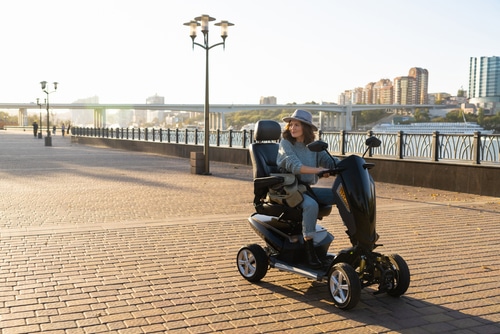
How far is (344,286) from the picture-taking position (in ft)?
14.7

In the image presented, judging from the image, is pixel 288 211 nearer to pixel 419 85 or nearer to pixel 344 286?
pixel 344 286

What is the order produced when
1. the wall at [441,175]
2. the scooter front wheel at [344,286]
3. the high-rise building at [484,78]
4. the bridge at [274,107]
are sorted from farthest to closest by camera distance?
the high-rise building at [484,78] < the bridge at [274,107] < the wall at [441,175] < the scooter front wheel at [344,286]

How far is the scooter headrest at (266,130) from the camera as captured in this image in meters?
5.54

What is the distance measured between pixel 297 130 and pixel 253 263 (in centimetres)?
132

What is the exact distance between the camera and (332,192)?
15.9 feet

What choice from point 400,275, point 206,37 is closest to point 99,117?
point 206,37

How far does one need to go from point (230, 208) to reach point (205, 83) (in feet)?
28.1

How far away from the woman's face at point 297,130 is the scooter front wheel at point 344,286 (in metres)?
1.23

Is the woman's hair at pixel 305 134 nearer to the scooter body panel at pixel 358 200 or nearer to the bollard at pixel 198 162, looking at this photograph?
the scooter body panel at pixel 358 200

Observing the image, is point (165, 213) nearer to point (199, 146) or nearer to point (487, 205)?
point (487, 205)

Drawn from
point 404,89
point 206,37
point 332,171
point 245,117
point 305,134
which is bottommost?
point 332,171

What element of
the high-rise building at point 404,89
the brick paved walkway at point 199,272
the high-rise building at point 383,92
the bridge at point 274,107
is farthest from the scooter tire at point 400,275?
the high-rise building at point 383,92

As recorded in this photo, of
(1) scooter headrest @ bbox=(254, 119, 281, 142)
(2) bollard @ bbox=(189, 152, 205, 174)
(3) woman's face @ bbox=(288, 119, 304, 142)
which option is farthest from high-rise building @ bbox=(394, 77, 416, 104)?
(3) woman's face @ bbox=(288, 119, 304, 142)

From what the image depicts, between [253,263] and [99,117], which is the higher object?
[99,117]
